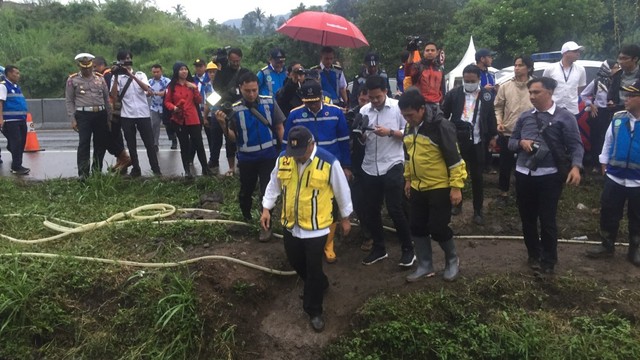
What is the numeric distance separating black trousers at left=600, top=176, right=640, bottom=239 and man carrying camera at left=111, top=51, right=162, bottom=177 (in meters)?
6.33

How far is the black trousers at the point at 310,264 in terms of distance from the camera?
4254 mm

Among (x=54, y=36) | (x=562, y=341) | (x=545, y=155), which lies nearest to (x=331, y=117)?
(x=545, y=155)

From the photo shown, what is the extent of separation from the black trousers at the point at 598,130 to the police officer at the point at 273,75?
4897 mm

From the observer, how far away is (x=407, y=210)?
19.6ft

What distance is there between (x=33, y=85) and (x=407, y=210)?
20.6m

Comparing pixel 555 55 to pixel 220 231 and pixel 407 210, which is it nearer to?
pixel 407 210

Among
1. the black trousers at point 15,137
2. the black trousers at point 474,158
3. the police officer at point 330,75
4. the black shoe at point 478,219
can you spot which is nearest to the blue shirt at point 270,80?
the police officer at point 330,75

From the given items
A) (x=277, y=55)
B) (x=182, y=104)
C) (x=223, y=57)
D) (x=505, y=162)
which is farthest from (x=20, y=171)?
(x=505, y=162)

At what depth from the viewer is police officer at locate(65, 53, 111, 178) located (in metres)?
7.55

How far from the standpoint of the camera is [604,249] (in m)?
5.24

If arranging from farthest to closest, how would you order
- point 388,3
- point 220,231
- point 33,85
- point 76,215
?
point 388,3 → point 33,85 → point 76,215 → point 220,231

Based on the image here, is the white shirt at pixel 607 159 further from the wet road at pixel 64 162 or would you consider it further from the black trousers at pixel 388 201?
the wet road at pixel 64 162

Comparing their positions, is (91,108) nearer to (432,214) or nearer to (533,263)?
(432,214)

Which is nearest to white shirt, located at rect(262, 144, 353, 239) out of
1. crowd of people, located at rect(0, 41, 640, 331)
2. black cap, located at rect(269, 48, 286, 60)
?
crowd of people, located at rect(0, 41, 640, 331)
